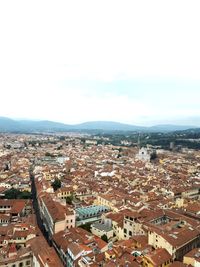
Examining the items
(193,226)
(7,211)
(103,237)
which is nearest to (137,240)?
(103,237)

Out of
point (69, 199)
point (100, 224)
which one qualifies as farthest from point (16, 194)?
point (100, 224)

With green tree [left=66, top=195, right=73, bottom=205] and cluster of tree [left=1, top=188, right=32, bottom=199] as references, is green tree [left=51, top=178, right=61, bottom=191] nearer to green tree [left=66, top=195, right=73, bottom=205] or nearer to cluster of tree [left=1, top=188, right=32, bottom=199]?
cluster of tree [left=1, top=188, right=32, bottom=199]

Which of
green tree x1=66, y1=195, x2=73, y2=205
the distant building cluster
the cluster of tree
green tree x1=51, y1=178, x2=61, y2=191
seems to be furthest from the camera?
green tree x1=51, y1=178, x2=61, y2=191

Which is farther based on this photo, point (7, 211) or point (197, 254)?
point (7, 211)

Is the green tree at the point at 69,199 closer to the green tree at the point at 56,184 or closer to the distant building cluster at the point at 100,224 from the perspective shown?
the distant building cluster at the point at 100,224

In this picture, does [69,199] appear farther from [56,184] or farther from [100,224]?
[100,224]

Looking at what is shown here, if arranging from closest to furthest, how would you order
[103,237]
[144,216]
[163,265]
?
1. [163,265]
2. [103,237]
3. [144,216]

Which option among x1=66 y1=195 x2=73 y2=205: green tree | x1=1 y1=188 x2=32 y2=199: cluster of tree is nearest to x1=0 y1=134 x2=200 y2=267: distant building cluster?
x1=1 y1=188 x2=32 y2=199: cluster of tree

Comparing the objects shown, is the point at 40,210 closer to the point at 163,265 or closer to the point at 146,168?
the point at 163,265

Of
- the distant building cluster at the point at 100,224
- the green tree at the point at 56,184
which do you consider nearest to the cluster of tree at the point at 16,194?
the distant building cluster at the point at 100,224
